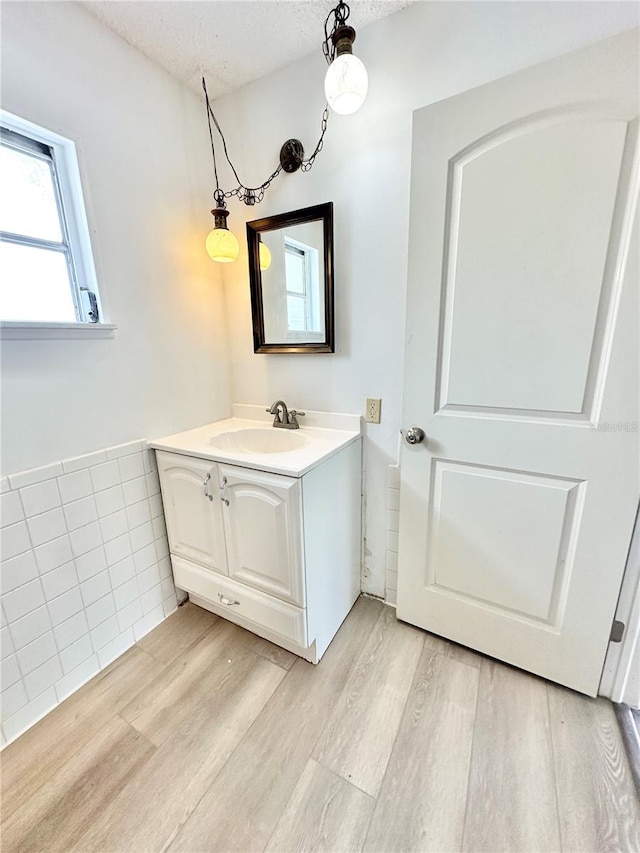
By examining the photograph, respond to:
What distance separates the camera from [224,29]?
1.25 metres

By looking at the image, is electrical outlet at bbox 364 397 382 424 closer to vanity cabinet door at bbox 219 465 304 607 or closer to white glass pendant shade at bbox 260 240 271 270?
vanity cabinet door at bbox 219 465 304 607

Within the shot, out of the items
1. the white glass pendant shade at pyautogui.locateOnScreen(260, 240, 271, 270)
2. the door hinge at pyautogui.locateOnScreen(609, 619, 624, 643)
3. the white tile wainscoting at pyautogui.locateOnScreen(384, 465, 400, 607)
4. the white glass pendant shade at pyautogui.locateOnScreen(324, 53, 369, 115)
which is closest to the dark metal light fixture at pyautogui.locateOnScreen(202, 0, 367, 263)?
the white glass pendant shade at pyautogui.locateOnScreen(324, 53, 369, 115)

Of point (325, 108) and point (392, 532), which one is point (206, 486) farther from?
point (325, 108)

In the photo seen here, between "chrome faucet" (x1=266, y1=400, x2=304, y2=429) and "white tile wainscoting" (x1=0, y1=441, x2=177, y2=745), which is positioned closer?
"white tile wainscoting" (x1=0, y1=441, x2=177, y2=745)

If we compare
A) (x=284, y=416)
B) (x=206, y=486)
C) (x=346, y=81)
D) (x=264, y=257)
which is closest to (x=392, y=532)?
(x=284, y=416)

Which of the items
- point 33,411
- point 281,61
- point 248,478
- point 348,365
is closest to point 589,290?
point 348,365

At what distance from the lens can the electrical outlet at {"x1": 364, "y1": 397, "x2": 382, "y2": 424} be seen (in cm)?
151

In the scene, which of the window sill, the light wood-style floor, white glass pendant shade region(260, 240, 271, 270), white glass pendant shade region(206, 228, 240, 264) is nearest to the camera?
the light wood-style floor

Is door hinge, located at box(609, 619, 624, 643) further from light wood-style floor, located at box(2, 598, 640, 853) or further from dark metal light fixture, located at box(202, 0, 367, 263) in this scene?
dark metal light fixture, located at box(202, 0, 367, 263)

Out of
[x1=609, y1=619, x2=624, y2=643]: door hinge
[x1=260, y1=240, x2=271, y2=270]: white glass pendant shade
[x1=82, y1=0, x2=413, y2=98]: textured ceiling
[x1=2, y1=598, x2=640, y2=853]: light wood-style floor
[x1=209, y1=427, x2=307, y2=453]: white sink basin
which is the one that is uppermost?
[x1=82, y1=0, x2=413, y2=98]: textured ceiling

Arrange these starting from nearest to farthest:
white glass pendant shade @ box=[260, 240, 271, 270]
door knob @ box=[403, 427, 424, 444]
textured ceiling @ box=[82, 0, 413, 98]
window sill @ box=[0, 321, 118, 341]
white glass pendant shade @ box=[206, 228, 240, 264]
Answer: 1. window sill @ box=[0, 321, 118, 341]
2. textured ceiling @ box=[82, 0, 413, 98]
3. door knob @ box=[403, 427, 424, 444]
4. white glass pendant shade @ box=[206, 228, 240, 264]
5. white glass pendant shade @ box=[260, 240, 271, 270]

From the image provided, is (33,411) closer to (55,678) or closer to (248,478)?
(248,478)

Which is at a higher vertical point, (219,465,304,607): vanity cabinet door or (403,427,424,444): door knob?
(403,427,424,444): door knob

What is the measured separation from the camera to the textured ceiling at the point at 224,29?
1.16 meters
